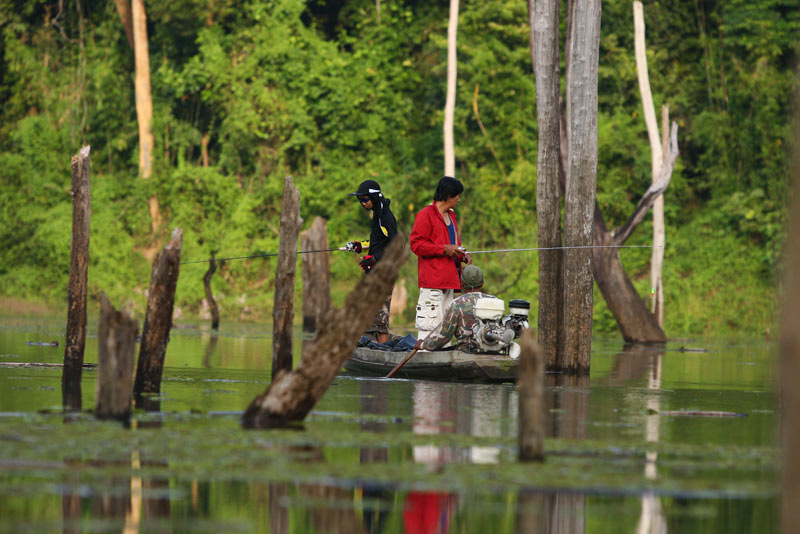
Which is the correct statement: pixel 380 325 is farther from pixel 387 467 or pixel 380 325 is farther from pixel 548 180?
pixel 387 467

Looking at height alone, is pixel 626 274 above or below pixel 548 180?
below

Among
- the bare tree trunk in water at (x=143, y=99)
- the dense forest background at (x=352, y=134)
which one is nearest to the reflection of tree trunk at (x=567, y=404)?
the dense forest background at (x=352, y=134)

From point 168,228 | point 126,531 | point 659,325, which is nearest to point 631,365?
point 659,325

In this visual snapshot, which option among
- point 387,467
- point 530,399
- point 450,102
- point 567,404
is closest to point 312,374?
point 387,467

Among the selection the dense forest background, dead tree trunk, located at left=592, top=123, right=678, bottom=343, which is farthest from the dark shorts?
the dense forest background

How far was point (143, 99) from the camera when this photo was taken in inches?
1348

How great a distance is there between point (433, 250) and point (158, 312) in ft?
11.2

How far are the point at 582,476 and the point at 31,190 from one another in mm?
29563

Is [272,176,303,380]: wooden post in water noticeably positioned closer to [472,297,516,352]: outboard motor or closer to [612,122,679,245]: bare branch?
[472,297,516,352]: outboard motor

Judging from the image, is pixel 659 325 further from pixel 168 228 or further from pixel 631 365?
pixel 168 228

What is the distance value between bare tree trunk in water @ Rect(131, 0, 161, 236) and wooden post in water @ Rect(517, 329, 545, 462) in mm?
27342

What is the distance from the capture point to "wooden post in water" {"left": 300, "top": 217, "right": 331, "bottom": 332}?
83.8 feet

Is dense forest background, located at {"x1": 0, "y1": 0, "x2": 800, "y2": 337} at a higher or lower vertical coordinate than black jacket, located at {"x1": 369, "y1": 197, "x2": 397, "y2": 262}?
higher

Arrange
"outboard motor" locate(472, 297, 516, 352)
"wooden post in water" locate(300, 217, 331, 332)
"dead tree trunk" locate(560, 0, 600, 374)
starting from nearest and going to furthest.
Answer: "outboard motor" locate(472, 297, 516, 352)
"dead tree trunk" locate(560, 0, 600, 374)
"wooden post in water" locate(300, 217, 331, 332)
